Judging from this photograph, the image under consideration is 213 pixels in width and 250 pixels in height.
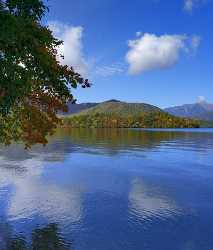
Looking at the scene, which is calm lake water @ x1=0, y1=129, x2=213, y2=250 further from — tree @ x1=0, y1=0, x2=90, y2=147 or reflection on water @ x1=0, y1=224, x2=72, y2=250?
tree @ x1=0, y1=0, x2=90, y2=147

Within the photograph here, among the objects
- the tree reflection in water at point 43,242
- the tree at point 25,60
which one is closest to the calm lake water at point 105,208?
the tree reflection in water at point 43,242

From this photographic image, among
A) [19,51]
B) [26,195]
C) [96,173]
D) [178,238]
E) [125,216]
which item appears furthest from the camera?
[96,173]

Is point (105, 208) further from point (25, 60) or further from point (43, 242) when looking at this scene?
point (25, 60)

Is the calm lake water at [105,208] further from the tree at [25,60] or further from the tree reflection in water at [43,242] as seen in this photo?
the tree at [25,60]

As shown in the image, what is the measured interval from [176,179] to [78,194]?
662 inches

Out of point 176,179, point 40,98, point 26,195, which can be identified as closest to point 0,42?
point 40,98

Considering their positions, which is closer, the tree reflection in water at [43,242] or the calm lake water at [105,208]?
the tree reflection in water at [43,242]

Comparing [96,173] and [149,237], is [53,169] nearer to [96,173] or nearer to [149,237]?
[96,173]

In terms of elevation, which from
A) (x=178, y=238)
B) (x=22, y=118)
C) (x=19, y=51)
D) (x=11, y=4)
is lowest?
(x=178, y=238)

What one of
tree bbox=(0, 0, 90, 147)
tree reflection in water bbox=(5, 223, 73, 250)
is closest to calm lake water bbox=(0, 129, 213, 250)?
tree reflection in water bbox=(5, 223, 73, 250)

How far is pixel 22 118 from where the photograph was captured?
30062 millimetres

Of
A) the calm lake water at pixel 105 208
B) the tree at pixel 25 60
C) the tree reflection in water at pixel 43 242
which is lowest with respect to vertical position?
the tree reflection in water at pixel 43 242

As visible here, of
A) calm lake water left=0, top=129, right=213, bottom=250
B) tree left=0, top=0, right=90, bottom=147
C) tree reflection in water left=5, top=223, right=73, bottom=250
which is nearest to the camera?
tree left=0, top=0, right=90, bottom=147

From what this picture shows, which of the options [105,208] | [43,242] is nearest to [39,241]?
[43,242]
